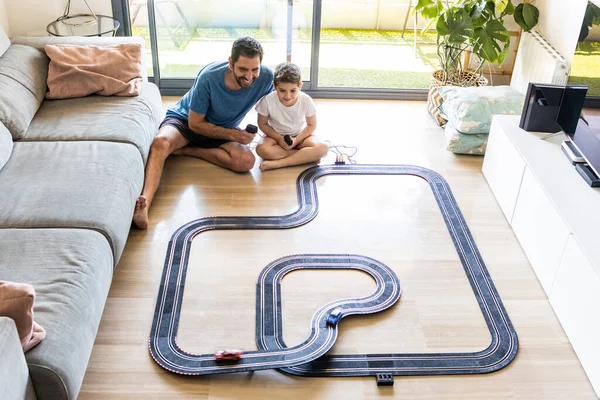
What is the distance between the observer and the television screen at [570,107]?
319cm

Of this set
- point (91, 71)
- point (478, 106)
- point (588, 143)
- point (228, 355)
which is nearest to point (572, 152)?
point (588, 143)

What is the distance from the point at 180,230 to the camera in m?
3.16

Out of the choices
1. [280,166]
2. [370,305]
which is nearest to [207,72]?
[280,166]

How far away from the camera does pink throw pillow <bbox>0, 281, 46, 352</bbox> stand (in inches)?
74.1

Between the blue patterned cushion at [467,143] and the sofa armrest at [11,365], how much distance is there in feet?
8.99

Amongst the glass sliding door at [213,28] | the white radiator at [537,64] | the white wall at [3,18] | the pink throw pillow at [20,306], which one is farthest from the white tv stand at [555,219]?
the white wall at [3,18]

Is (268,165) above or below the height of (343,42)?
below

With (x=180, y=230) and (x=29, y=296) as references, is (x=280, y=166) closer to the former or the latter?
(x=180, y=230)

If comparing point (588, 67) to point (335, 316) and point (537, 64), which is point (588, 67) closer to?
point (537, 64)

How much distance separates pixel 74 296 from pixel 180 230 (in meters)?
0.97

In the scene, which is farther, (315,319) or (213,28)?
(213,28)

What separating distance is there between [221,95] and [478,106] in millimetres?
1471

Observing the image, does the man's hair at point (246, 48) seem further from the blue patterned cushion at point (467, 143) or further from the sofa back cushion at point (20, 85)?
the blue patterned cushion at point (467, 143)

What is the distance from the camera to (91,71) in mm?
3506
